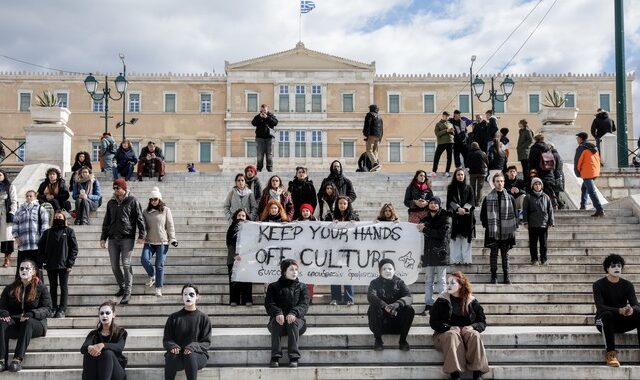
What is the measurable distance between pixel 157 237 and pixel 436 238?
149 inches

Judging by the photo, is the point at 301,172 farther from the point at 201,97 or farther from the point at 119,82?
the point at 201,97

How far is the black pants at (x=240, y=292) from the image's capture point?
9789 mm

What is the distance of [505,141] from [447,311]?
1048 centimetres

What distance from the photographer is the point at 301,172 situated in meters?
11.4

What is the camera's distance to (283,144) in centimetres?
5388

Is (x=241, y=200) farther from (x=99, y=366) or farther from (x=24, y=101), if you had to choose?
(x=24, y=101)

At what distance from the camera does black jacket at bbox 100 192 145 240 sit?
984 cm

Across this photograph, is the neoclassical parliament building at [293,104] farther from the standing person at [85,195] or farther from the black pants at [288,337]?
the black pants at [288,337]

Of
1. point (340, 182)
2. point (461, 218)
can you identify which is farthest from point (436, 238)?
point (340, 182)

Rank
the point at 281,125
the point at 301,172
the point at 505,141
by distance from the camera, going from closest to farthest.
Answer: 1. the point at 301,172
2. the point at 505,141
3. the point at 281,125

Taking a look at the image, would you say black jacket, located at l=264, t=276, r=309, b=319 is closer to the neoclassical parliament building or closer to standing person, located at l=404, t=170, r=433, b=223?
standing person, located at l=404, t=170, r=433, b=223

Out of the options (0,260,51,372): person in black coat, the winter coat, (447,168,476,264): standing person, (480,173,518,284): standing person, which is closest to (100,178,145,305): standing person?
(0,260,51,372): person in black coat

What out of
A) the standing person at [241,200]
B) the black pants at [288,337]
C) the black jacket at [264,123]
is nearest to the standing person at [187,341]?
the black pants at [288,337]

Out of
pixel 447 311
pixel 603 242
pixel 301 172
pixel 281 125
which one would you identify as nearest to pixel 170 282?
pixel 301 172
